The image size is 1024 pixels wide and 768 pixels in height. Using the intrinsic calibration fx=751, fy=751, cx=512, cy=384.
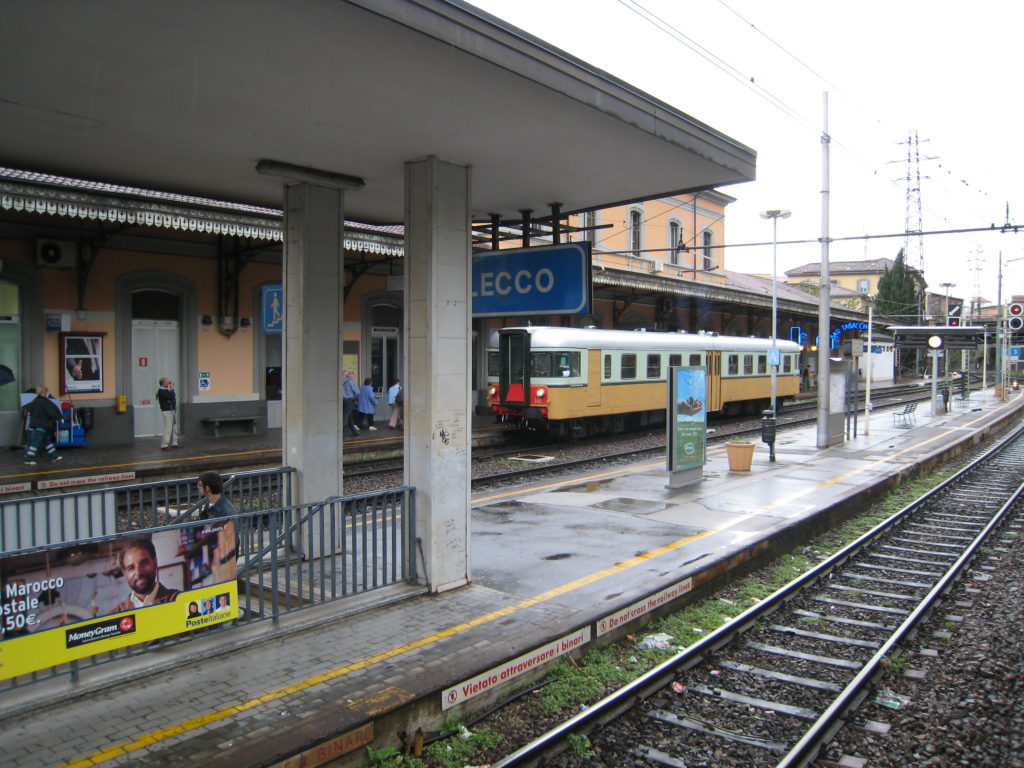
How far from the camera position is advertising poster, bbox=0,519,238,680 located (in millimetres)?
4504

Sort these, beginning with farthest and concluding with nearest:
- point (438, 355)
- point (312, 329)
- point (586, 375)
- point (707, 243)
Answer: point (707, 243) < point (586, 375) < point (312, 329) < point (438, 355)

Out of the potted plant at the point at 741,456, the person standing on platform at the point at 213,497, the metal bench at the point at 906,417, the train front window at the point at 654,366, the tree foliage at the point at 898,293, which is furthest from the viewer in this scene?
the tree foliage at the point at 898,293

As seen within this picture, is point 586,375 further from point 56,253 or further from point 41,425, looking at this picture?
point 56,253

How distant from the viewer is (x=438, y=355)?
22.9ft

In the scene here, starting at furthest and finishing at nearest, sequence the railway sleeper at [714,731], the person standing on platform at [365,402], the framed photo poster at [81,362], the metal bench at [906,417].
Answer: the metal bench at [906,417]
the person standing on platform at [365,402]
the framed photo poster at [81,362]
the railway sleeper at [714,731]

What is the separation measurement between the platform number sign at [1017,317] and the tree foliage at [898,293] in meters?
42.5

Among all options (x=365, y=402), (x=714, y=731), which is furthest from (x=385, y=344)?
(x=714, y=731)

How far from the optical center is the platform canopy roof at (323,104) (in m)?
4.27

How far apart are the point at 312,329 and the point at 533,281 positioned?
93.0 inches

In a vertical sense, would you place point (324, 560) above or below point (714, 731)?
above

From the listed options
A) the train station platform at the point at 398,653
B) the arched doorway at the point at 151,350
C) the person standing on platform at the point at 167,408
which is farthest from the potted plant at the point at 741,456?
the arched doorway at the point at 151,350

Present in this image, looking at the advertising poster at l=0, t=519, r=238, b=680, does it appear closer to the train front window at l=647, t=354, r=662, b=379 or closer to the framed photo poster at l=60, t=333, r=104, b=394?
the framed photo poster at l=60, t=333, r=104, b=394

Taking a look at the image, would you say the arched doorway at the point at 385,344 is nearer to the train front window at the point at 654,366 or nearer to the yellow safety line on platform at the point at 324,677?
the train front window at the point at 654,366

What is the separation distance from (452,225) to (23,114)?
3460mm
